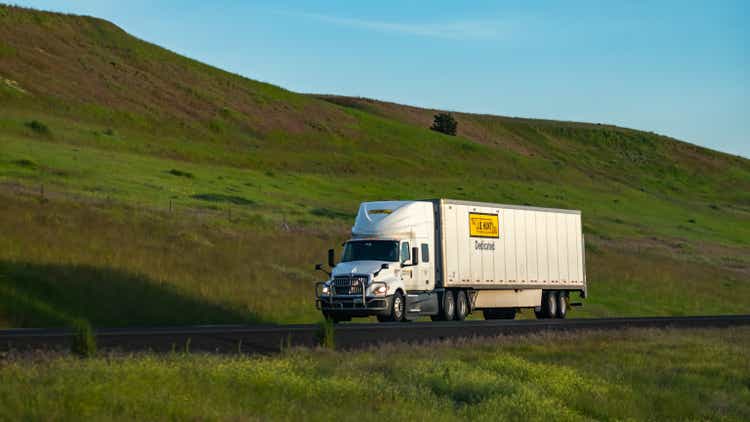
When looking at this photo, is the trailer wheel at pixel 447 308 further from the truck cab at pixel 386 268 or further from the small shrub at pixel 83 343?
the small shrub at pixel 83 343

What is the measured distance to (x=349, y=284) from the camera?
32.0 metres

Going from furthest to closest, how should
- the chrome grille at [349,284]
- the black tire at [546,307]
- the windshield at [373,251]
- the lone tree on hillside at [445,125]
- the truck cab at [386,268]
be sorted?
the lone tree on hillside at [445,125] < the black tire at [546,307] < the windshield at [373,251] < the truck cab at [386,268] < the chrome grille at [349,284]

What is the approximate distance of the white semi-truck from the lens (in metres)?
32.4

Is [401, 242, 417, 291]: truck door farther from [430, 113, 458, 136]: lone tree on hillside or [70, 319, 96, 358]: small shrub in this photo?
[430, 113, 458, 136]: lone tree on hillside

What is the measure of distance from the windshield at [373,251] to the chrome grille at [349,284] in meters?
1.29

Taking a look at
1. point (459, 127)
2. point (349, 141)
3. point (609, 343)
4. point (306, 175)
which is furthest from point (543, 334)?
point (459, 127)

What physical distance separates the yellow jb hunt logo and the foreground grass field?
1481 centimetres

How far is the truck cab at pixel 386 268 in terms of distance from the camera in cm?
3194

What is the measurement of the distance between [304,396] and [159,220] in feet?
113

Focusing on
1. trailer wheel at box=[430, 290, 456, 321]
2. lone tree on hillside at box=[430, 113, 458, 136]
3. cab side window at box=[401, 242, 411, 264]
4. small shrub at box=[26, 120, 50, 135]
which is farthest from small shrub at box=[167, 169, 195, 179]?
lone tree on hillside at box=[430, 113, 458, 136]

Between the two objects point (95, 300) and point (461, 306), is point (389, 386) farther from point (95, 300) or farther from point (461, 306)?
point (461, 306)

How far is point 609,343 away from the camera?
24609mm

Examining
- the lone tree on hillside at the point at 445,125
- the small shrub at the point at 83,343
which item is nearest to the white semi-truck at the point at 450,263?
the small shrub at the point at 83,343

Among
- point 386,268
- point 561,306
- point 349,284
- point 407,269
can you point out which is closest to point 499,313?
point 561,306
